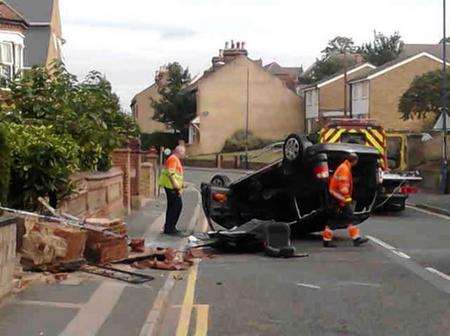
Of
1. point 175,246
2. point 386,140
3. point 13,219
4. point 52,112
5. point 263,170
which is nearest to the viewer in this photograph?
point 13,219

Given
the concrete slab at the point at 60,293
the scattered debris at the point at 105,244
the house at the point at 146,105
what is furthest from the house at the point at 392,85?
the concrete slab at the point at 60,293

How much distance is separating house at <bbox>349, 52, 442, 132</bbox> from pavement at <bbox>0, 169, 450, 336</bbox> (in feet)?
167

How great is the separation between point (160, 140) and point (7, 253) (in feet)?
231

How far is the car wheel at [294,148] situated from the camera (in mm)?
14789

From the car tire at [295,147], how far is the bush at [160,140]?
63119 millimetres

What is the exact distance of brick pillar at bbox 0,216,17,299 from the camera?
855 cm

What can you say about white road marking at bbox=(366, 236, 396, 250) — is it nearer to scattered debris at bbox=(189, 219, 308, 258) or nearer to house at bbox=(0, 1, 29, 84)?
scattered debris at bbox=(189, 219, 308, 258)

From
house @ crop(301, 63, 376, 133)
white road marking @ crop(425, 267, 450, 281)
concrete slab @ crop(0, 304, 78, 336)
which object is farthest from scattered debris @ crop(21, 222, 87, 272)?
house @ crop(301, 63, 376, 133)

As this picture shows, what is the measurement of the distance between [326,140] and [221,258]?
1134 centimetres

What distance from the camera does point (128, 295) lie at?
950 cm

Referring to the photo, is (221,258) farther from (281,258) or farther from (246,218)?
(246,218)

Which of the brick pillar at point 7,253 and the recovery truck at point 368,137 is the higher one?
the recovery truck at point 368,137

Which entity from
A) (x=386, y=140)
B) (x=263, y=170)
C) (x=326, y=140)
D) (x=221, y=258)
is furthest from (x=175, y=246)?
(x=386, y=140)

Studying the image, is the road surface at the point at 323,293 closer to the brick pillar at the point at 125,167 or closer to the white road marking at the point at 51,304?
the white road marking at the point at 51,304
